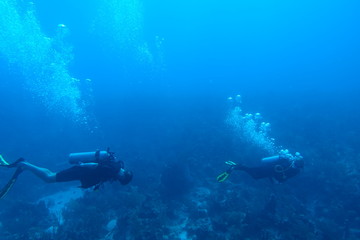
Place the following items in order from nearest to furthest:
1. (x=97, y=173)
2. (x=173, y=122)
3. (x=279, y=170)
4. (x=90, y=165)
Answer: (x=97, y=173) → (x=90, y=165) → (x=279, y=170) → (x=173, y=122)

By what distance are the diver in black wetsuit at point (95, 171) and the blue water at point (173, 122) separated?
14.5 feet

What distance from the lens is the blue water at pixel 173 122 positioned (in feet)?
40.3

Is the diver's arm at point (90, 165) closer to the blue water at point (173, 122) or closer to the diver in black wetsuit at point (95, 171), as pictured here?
the diver in black wetsuit at point (95, 171)

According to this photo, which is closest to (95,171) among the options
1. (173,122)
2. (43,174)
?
(43,174)

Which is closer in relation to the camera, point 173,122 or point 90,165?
point 90,165

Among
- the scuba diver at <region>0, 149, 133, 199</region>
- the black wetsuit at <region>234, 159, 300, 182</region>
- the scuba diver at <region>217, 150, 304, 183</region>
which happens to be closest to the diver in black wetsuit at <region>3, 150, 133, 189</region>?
the scuba diver at <region>0, 149, 133, 199</region>

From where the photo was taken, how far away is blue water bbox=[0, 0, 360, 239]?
40.3ft

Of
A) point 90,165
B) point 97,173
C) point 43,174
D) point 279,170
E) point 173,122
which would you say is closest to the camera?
point 97,173

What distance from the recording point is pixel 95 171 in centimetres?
623

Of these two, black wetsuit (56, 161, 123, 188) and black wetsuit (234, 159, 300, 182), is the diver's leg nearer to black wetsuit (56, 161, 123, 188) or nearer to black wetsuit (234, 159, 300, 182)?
black wetsuit (56, 161, 123, 188)

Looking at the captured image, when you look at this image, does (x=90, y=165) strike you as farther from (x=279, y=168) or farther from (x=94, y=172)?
(x=279, y=168)

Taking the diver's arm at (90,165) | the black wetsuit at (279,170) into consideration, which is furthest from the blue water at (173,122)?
the diver's arm at (90,165)

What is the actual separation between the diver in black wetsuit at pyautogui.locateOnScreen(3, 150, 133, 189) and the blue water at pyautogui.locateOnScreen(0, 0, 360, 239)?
443 centimetres

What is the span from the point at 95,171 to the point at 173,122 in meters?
16.9
